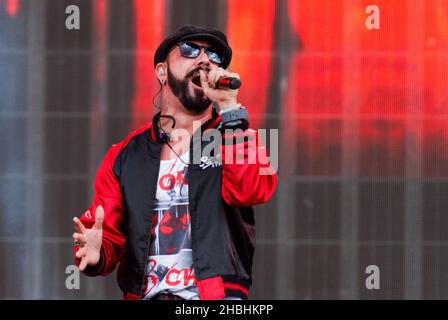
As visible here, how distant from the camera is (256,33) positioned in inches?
446

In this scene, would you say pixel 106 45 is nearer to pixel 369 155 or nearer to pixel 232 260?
pixel 369 155

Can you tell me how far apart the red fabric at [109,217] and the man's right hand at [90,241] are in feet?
0.24

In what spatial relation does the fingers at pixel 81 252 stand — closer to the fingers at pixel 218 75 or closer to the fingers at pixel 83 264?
the fingers at pixel 83 264

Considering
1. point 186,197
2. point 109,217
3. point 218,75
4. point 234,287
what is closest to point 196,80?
point 218,75

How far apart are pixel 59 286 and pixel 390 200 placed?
12.3 ft

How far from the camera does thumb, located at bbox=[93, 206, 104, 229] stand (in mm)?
5250

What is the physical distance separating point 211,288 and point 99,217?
68cm

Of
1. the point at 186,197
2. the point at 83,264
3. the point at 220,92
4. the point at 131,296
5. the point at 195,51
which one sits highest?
the point at 195,51

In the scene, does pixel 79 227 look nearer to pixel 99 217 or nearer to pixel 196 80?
pixel 99 217

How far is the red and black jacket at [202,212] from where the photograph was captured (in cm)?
509

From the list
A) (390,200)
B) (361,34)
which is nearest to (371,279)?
(390,200)

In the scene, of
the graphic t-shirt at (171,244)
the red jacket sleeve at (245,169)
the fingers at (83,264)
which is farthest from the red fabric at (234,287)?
the fingers at (83,264)

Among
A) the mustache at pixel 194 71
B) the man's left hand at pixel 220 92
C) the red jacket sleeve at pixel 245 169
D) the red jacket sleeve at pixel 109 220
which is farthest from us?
the mustache at pixel 194 71

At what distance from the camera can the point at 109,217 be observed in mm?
5391
